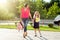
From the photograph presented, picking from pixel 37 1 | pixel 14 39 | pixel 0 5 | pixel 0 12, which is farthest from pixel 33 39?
pixel 0 5

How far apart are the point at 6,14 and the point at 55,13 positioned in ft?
32.6

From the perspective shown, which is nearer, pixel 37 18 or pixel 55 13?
pixel 37 18

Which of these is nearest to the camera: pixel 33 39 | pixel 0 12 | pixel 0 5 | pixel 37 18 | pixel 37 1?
pixel 33 39

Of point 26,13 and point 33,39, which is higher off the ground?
point 26,13

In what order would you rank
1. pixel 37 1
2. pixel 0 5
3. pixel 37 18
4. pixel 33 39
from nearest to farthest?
1. pixel 33 39
2. pixel 37 18
3. pixel 37 1
4. pixel 0 5

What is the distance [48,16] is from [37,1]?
6.59 metres

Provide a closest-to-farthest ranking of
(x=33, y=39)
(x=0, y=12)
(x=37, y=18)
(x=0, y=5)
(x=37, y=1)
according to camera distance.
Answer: (x=33, y=39) → (x=37, y=18) → (x=37, y=1) → (x=0, y=12) → (x=0, y=5)

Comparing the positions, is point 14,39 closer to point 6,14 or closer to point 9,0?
point 6,14

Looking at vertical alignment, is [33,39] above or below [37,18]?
below

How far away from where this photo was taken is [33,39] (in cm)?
1179

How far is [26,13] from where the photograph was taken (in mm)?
12016

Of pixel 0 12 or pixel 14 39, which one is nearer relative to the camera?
pixel 14 39

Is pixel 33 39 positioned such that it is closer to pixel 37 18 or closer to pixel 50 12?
pixel 37 18

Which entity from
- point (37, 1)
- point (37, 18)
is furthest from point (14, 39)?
point (37, 1)
